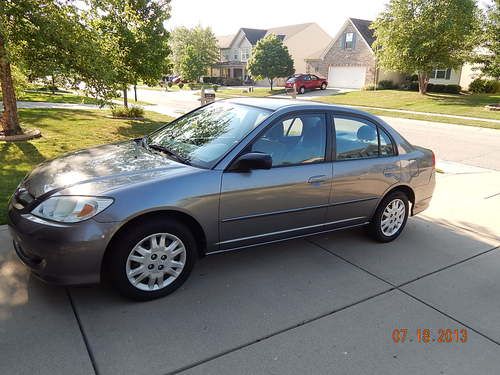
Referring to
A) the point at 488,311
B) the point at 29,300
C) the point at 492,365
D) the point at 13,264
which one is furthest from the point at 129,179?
the point at 488,311

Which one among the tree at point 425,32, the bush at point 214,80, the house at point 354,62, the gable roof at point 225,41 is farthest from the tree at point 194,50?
the tree at point 425,32

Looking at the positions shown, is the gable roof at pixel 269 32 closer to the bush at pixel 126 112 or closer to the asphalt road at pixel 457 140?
the asphalt road at pixel 457 140

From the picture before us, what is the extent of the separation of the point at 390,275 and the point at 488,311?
856 millimetres

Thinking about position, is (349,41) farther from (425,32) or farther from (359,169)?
(359,169)

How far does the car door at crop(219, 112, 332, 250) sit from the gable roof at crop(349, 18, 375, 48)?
37704mm

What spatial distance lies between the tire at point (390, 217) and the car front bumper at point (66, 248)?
2953 mm

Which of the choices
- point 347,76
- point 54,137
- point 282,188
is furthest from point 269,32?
point 282,188

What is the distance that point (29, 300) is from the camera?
10.2 ft

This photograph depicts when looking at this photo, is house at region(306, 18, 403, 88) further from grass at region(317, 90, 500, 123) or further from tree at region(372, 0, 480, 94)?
tree at region(372, 0, 480, 94)

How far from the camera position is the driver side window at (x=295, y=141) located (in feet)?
12.1

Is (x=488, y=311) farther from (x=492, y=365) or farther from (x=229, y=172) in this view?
(x=229, y=172)

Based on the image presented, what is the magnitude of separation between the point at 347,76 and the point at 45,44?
→ 3619 cm

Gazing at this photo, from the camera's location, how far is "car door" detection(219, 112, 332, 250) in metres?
3.45
